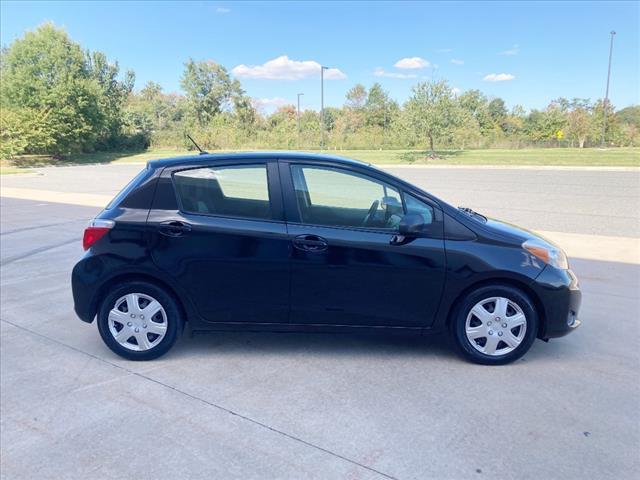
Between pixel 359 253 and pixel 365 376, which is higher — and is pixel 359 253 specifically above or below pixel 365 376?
above

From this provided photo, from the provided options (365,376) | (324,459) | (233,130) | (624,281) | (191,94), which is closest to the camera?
(324,459)

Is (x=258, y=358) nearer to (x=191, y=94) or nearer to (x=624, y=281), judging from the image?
(x=624, y=281)

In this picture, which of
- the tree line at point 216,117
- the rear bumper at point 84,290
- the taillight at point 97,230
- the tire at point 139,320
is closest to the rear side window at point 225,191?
the taillight at point 97,230

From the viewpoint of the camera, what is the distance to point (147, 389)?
134 inches

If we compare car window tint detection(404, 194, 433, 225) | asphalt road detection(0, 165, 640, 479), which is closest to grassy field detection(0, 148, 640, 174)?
asphalt road detection(0, 165, 640, 479)

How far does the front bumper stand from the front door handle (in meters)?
1.61

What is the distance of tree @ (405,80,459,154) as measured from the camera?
33.6 metres

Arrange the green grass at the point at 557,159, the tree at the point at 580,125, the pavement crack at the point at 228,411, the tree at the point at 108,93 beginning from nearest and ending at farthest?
the pavement crack at the point at 228,411, the green grass at the point at 557,159, the tree at the point at 580,125, the tree at the point at 108,93

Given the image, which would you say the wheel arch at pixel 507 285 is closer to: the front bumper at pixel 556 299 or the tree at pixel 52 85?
the front bumper at pixel 556 299

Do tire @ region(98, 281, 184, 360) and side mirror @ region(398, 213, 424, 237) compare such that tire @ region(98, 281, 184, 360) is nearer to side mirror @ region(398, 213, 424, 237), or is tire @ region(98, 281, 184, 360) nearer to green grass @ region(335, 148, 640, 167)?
side mirror @ region(398, 213, 424, 237)

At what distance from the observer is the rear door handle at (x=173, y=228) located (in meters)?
3.72

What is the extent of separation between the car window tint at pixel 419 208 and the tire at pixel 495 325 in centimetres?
66

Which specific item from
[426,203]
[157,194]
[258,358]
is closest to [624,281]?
[426,203]

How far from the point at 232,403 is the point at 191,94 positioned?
6862 centimetres
